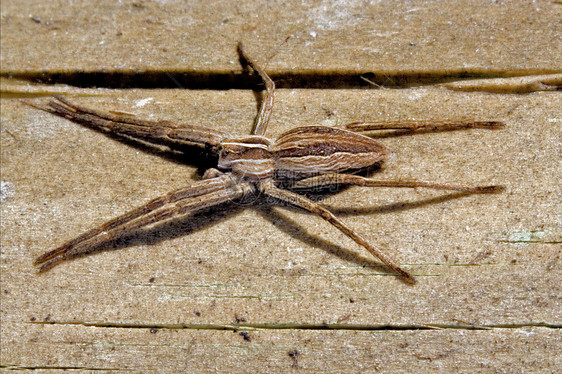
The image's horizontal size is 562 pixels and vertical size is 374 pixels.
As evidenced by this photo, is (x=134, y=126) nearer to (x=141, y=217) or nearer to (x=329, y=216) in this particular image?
(x=141, y=217)

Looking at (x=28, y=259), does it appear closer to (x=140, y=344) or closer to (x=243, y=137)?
(x=140, y=344)

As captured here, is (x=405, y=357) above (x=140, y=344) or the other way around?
above

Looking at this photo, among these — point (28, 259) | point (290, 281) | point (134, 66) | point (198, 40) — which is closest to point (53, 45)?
point (134, 66)

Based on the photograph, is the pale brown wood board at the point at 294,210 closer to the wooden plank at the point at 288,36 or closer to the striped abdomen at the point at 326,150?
the wooden plank at the point at 288,36

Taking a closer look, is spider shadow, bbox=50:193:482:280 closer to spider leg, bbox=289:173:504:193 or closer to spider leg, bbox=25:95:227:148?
spider leg, bbox=289:173:504:193

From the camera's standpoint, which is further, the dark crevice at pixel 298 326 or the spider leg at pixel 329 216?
the spider leg at pixel 329 216

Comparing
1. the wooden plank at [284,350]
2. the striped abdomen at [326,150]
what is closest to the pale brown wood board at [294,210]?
the wooden plank at [284,350]

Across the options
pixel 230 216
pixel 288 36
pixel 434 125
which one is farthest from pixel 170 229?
pixel 434 125
